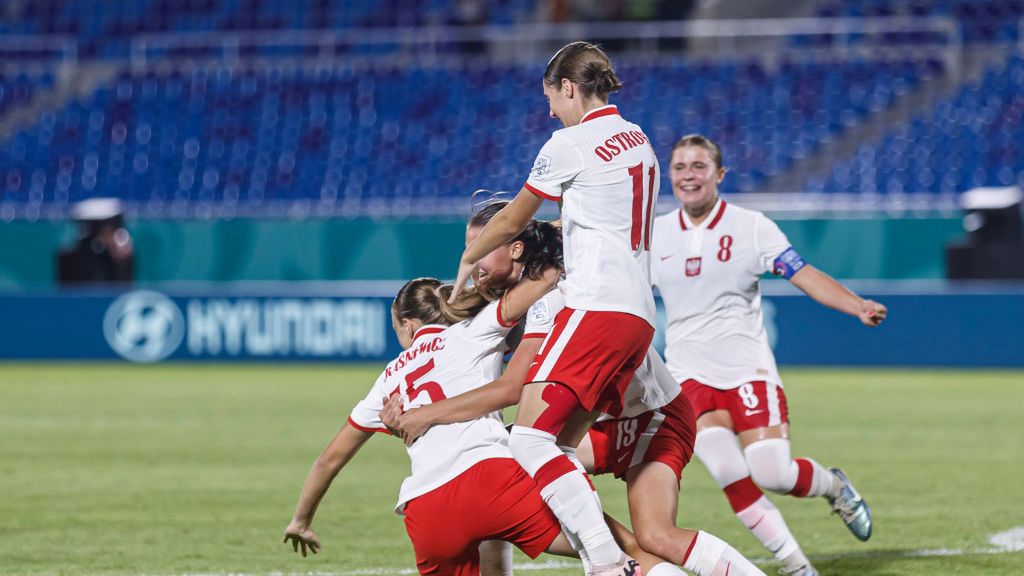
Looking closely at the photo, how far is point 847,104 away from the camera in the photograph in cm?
2314

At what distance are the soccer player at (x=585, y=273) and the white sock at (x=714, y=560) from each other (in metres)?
0.26

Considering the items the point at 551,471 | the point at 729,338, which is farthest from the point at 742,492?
the point at 551,471

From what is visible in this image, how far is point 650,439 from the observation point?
5352 mm

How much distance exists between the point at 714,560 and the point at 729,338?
83.5 inches

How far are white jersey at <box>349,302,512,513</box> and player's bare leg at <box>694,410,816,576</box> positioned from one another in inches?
65.6

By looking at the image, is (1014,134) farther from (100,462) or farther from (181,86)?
(100,462)

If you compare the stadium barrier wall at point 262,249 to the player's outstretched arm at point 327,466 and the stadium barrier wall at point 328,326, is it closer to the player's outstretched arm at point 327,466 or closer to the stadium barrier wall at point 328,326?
the stadium barrier wall at point 328,326

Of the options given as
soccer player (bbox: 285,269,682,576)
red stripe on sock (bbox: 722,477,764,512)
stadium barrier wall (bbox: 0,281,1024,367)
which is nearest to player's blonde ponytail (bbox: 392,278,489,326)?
soccer player (bbox: 285,269,682,576)

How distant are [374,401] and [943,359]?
13.5 meters

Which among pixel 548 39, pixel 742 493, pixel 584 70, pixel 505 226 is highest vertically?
pixel 548 39

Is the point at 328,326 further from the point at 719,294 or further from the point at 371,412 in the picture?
the point at 371,412

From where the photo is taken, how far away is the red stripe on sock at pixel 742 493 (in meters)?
6.47

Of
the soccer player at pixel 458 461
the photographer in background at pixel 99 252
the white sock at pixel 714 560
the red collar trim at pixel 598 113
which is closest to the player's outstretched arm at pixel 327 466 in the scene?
the soccer player at pixel 458 461

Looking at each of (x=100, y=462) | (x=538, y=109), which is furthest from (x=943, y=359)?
(x=100, y=462)
